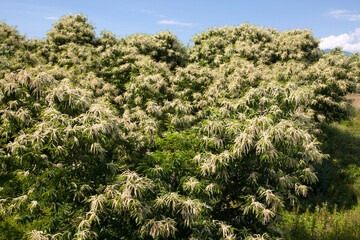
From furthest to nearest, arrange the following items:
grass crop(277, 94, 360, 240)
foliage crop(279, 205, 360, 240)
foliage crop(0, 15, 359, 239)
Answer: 1. grass crop(277, 94, 360, 240)
2. foliage crop(279, 205, 360, 240)
3. foliage crop(0, 15, 359, 239)

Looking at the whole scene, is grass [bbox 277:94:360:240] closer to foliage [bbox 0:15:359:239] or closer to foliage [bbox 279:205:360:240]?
foliage [bbox 279:205:360:240]

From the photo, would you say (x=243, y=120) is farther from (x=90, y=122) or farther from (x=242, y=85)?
(x=242, y=85)

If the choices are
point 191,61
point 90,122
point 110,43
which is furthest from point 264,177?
point 110,43

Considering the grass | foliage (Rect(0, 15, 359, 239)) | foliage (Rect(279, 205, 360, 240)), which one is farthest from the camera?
the grass

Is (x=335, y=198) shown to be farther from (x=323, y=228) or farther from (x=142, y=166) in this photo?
(x=142, y=166)

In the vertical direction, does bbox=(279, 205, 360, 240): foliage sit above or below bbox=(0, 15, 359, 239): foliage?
below

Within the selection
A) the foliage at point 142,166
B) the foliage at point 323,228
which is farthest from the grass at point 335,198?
the foliage at point 142,166

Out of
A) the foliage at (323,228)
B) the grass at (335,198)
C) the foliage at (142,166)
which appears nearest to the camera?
the foliage at (142,166)

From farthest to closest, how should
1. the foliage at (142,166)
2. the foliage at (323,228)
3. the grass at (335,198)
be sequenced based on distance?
the grass at (335,198) → the foliage at (323,228) → the foliage at (142,166)

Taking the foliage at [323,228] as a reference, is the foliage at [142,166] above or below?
above

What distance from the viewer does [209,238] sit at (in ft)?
20.6

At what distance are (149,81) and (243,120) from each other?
6359mm

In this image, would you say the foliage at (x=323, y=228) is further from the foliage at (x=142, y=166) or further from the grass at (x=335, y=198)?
the foliage at (x=142, y=166)

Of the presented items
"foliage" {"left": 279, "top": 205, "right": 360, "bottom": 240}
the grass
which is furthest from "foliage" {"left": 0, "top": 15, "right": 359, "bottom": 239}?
"foliage" {"left": 279, "top": 205, "right": 360, "bottom": 240}
